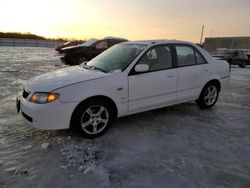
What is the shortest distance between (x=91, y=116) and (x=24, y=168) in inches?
49.6

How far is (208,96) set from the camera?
5586mm

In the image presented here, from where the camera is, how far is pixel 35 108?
3471mm

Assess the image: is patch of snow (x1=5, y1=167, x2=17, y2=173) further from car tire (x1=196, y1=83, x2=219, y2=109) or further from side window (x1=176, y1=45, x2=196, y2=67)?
car tire (x1=196, y1=83, x2=219, y2=109)

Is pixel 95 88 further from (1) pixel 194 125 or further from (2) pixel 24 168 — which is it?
(1) pixel 194 125

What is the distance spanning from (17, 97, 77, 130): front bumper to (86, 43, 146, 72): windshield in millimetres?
1101

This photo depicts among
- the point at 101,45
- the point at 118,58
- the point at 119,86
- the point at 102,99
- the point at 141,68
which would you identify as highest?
the point at 101,45

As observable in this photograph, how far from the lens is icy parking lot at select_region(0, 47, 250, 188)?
2.79 meters

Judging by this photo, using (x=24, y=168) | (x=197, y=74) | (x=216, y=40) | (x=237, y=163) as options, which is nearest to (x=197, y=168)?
(x=237, y=163)

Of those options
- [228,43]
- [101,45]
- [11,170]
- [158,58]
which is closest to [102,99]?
[158,58]

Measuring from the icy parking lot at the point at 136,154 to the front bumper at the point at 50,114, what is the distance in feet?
1.08

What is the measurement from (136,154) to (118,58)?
1.97 meters

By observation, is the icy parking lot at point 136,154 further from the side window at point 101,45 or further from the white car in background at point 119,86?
the side window at point 101,45

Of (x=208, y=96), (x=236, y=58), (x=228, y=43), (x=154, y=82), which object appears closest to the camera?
(x=154, y=82)

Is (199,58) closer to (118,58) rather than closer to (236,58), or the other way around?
(118,58)
